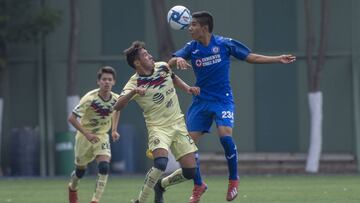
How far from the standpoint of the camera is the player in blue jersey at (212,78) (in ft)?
50.0

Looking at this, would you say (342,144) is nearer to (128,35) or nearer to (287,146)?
(287,146)

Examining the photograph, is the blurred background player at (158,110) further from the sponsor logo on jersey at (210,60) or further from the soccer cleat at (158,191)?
the sponsor logo on jersey at (210,60)

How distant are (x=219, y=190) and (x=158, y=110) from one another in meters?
6.39

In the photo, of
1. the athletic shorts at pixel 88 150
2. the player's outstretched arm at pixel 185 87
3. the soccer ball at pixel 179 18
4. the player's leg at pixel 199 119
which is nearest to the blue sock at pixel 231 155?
the player's leg at pixel 199 119

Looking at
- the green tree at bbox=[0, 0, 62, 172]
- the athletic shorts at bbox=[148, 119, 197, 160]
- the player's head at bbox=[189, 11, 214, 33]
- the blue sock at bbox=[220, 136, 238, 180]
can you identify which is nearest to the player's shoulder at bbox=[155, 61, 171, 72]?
the athletic shorts at bbox=[148, 119, 197, 160]

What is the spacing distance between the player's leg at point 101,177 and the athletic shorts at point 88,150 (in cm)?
12

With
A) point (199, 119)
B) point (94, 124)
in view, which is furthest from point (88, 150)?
point (199, 119)

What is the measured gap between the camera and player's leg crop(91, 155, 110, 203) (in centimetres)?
1596

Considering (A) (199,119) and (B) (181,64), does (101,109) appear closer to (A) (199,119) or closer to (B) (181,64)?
(A) (199,119)

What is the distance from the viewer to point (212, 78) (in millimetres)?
15328

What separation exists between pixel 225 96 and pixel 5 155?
16.9 metres

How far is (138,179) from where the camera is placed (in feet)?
87.3

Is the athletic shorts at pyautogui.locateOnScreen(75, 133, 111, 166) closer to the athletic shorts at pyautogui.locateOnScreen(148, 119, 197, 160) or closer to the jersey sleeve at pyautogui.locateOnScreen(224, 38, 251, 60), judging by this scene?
the athletic shorts at pyautogui.locateOnScreen(148, 119, 197, 160)

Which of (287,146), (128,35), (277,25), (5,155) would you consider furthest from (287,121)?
(5,155)
